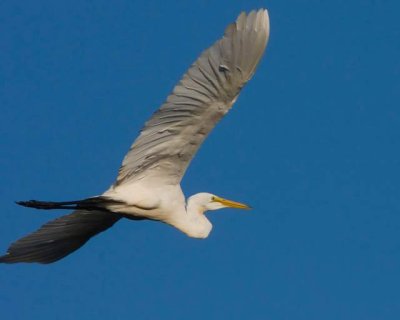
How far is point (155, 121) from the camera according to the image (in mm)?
14477

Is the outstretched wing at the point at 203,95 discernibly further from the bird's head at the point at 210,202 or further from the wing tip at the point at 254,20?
the bird's head at the point at 210,202

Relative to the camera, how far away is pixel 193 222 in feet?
53.3

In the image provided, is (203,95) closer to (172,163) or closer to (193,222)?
(172,163)

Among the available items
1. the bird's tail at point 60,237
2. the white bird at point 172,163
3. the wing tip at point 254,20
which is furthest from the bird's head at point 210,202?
the wing tip at point 254,20

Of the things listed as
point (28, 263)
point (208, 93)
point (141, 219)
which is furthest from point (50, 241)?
point (208, 93)

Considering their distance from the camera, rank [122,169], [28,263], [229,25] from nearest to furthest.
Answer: [229,25], [122,169], [28,263]

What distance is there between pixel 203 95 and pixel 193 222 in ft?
8.39

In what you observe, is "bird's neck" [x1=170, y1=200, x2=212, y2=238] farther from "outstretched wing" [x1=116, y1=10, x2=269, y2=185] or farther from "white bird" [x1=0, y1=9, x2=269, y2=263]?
"outstretched wing" [x1=116, y1=10, x2=269, y2=185]

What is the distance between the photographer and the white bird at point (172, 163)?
46.3 ft

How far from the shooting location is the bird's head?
54.5 ft

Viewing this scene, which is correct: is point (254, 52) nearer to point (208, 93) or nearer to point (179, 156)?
point (208, 93)

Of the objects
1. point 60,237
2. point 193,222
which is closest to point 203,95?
point 193,222

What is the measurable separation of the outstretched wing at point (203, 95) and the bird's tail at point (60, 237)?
198 cm

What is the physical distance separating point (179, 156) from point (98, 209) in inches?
53.0
